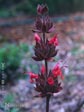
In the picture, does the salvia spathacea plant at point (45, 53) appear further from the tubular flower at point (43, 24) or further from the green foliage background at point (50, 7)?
the green foliage background at point (50, 7)

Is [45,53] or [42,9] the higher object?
[42,9]

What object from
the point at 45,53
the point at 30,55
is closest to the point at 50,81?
the point at 45,53

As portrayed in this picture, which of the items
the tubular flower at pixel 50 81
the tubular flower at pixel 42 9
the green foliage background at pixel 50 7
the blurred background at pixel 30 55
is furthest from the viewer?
the green foliage background at pixel 50 7

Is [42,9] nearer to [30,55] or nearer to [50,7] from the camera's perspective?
[30,55]

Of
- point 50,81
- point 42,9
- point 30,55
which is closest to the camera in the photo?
point 42,9

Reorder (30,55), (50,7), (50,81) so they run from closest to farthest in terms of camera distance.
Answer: (50,81), (30,55), (50,7)

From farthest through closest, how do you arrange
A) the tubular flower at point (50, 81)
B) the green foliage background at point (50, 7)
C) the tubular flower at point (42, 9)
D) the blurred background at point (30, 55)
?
the green foliage background at point (50, 7) < the blurred background at point (30, 55) < the tubular flower at point (50, 81) < the tubular flower at point (42, 9)

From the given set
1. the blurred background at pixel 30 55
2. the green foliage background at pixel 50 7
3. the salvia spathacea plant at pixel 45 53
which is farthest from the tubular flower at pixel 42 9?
the green foliage background at pixel 50 7

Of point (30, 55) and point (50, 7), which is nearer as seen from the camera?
point (30, 55)

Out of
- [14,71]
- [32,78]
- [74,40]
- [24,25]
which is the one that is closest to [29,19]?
[24,25]
